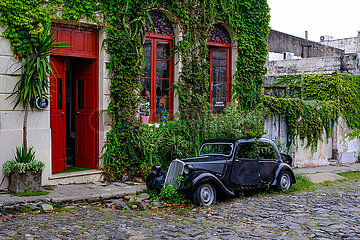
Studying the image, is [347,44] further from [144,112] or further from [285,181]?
[144,112]

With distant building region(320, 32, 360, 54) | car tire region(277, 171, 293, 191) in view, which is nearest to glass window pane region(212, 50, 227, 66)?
car tire region(277, 171, 293, 191)

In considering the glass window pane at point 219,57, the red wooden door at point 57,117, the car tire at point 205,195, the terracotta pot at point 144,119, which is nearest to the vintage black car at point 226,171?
the car tire at point 205,195

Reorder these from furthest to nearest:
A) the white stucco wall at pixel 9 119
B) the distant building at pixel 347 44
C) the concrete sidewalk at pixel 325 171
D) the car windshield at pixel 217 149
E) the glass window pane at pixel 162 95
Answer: the distant building at pixel 347 44 < the concrete sidewalk at pixel 325 171 < the glass window pane at pixel 162 95 < the car windshield at pixel 217 149 < the white stucco wall at pixel 9 119

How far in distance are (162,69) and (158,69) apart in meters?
0.16

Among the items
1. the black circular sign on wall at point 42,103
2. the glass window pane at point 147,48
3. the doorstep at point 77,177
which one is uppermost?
the glass window pane at point 147,48

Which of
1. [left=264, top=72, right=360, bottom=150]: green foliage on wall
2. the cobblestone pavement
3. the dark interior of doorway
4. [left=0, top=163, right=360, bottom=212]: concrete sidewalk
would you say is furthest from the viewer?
[left=264, top=72, right=360, bottom=150]: green foliage on wall

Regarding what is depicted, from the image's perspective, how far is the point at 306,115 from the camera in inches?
628

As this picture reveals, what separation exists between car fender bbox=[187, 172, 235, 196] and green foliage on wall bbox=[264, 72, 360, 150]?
6797 mm

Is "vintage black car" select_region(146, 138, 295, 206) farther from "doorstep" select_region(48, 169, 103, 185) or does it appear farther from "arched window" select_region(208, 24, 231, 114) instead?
"arched window" select_region(208, 24, 231, 114)

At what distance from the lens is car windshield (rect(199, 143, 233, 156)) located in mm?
9382

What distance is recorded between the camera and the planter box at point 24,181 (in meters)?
8.39

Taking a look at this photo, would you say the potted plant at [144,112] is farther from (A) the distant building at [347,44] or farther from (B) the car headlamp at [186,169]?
(A) the distant building at [347,44]

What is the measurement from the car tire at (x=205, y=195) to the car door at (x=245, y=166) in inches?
27.1

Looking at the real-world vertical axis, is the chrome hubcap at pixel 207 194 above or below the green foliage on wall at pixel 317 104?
below
